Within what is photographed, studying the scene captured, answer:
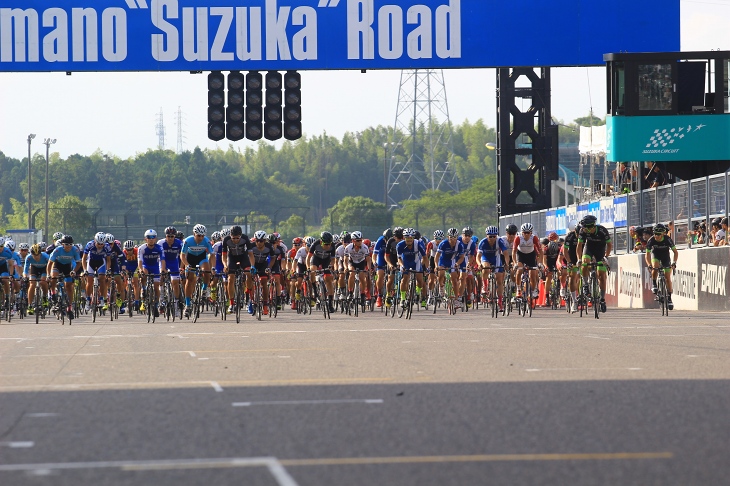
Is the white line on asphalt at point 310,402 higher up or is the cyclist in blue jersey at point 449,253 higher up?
the cyclist in blue jersey at point 449,253

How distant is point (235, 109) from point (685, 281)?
987 centimetres

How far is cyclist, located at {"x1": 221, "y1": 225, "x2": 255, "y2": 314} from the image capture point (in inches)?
909

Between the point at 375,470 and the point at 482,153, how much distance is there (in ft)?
628

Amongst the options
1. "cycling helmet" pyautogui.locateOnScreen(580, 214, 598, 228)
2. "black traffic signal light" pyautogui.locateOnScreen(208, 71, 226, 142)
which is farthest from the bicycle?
"black traffic signal light" pyautogui.locateOnScreen(208, 71, 226, 142)

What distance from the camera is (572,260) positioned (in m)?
24.8

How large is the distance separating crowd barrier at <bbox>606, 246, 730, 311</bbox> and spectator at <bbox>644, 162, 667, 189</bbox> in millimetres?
4402

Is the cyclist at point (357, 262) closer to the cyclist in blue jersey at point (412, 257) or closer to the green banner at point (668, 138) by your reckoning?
the cyclist in blue jersey at point (412, 257)

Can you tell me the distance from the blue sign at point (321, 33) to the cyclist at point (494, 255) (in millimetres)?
8631

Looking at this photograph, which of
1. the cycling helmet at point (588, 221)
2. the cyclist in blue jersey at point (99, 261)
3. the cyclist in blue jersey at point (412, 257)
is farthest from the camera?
the cyclist in blue jersey at point (99, 261)

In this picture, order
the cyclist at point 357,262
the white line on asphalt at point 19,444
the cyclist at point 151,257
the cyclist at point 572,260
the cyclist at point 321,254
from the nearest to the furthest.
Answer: the white line on asphalt at point 19,444
the cyclist at point 572,260
the cyclist at point 151,257
the cyclist at point 321,254
the cyclist at point 357,262

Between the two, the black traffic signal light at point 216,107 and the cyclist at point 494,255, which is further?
the black traffic signal light at point 216,107

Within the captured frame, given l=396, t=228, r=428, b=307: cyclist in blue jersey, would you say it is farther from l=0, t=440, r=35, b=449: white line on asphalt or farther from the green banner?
l=0, t=440, r=35, b=449: white line on asphalt

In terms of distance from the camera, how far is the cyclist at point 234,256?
23094 mm

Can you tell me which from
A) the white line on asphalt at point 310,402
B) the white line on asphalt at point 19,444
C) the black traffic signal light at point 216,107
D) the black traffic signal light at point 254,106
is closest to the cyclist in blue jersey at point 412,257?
the black traffic signal light at point 254,106
